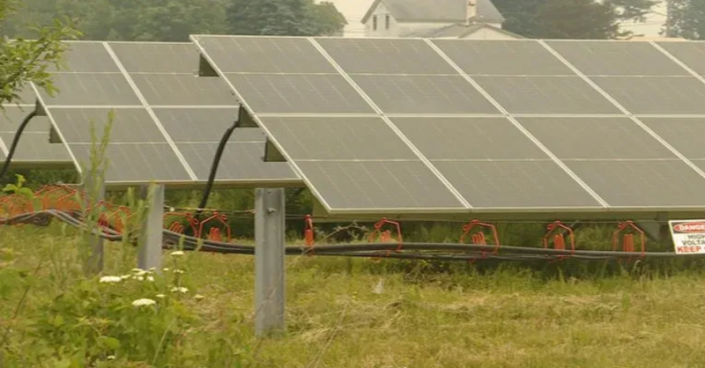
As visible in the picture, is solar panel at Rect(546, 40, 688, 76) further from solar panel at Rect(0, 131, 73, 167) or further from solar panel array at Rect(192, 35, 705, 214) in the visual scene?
solar panel at Rect(0, 131, 73, 167)

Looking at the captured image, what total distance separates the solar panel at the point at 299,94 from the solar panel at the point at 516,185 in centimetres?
126

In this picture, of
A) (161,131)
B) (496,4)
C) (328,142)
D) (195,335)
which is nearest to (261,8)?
(496,4)

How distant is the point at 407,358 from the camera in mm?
7500

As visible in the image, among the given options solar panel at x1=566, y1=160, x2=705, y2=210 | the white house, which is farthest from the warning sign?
the white house

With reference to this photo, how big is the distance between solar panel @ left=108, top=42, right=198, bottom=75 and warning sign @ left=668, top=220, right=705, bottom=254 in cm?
786

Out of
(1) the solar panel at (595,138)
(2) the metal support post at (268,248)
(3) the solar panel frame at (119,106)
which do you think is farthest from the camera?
(3) the solar panel frame at (119,106)

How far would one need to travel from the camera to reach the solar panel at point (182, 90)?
50.7ft

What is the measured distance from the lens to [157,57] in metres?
17.3

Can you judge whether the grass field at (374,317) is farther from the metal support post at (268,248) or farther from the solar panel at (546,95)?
the solar panel at (546,95)

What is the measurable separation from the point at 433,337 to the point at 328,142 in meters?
2.61

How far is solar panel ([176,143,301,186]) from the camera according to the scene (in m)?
13.9

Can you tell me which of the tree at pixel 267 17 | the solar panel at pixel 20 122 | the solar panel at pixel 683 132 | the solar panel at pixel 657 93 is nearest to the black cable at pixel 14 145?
the solar panel at pixel 20 122

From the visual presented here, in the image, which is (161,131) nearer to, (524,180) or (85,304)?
(524,180)

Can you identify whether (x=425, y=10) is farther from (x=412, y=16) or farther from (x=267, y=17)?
(x=267, y=17)
